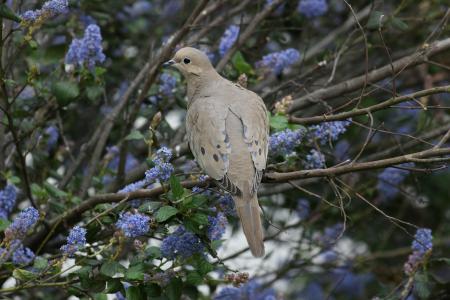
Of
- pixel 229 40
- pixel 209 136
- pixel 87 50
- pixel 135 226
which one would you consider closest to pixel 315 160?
pixel 209 136

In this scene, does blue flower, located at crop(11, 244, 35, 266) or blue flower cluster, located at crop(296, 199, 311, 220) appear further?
blue flower cluster, located at crop(296, 199, 311, 220)

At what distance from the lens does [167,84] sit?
471 centimetres

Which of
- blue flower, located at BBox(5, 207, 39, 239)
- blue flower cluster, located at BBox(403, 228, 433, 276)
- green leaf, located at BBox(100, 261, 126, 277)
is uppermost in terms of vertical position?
blue flower, located at BBox(5, 207, 39, 239)

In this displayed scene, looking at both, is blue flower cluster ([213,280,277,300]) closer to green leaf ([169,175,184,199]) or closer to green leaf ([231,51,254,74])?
green leaf ([169,175,184,199])

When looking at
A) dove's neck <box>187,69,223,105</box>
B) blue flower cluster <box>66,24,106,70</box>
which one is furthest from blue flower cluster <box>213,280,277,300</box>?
blue flower cluster <box>66,24,106,70</box>

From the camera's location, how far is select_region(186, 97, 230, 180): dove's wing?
145 inches

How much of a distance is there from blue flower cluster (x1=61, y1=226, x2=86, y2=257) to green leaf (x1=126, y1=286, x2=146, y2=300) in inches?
12.4

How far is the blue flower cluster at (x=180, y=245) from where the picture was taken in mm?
3453

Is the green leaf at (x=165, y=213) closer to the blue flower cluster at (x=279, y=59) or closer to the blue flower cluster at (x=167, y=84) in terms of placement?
the blue flower cluster at (x=167, y=84)

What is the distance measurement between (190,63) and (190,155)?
0.53 metres

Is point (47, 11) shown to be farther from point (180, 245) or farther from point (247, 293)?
point (247, 293)

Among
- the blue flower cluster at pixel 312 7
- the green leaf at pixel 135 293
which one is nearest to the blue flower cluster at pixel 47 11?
the green leaf at pixel 135 293

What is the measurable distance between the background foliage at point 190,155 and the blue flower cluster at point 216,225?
11 millimetres

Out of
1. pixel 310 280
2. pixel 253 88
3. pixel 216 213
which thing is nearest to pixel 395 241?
pixel 310 280
